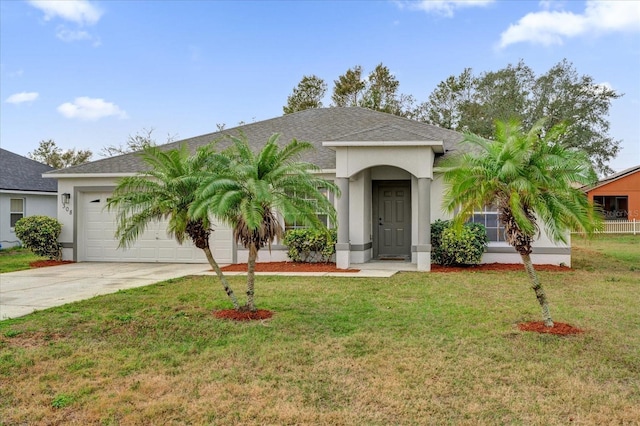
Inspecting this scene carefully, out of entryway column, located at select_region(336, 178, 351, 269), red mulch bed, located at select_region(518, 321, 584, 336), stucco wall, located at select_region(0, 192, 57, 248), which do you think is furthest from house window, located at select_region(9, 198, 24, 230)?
red mulch bed, located at select_region(518, 321, 584, 336)

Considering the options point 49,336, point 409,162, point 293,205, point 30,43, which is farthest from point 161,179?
point 30,43

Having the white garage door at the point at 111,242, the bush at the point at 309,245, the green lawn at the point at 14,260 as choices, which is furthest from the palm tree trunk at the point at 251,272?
the green lawn at the point at 14,260

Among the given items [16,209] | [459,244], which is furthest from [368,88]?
[459,244]

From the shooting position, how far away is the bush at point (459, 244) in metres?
12.2

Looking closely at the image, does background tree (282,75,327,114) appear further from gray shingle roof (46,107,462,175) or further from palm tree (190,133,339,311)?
palm tree (190,133,339,311)

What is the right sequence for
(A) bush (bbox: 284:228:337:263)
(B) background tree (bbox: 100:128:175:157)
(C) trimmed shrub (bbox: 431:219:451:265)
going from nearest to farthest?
(C) trimmed shrub (bbox: 431:219:451:265) → (A) bush (bbox: 284:228:337:263) → (B) background tree (bbox: 100:128:175:157)

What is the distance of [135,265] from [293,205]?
30.2 feet

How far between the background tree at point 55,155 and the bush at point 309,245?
113ft

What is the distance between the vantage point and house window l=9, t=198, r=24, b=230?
20523mm

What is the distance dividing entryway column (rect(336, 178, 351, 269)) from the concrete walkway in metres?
0.53

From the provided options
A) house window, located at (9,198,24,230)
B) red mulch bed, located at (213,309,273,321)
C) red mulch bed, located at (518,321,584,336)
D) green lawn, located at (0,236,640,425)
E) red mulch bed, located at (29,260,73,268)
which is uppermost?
house window, located at (9,198,24,230)

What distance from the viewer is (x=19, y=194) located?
20.8m

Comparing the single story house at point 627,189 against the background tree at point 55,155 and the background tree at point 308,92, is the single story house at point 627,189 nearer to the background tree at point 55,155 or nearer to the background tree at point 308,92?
the background tree at point 308,92

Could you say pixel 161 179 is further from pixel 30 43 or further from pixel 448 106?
pixel 448 106
